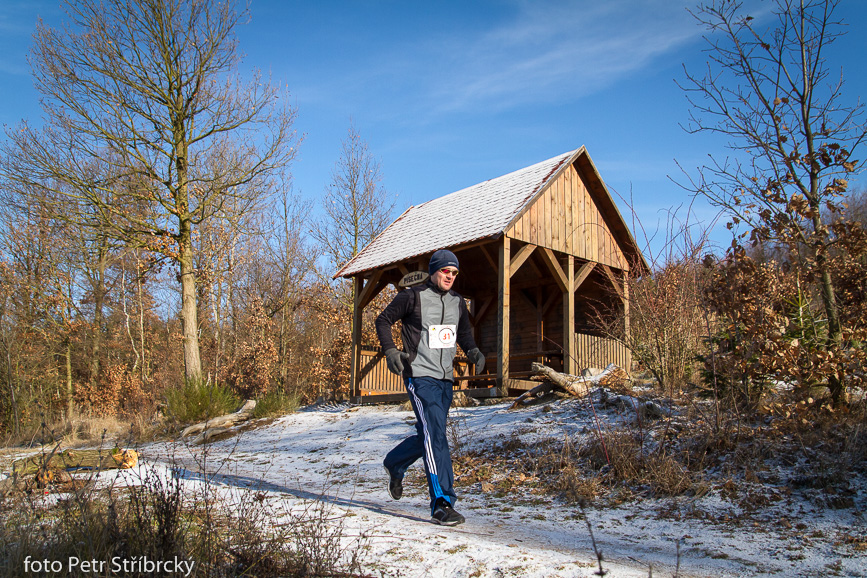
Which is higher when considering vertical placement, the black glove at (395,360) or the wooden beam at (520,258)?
the wooden beam at (520,258)

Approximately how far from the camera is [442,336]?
4.70 meters

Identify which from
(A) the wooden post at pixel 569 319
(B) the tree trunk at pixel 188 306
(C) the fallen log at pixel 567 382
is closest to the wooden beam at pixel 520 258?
(A) the wooden post at pixel 569 319

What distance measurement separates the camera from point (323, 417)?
41.3ft

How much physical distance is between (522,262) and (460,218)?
270cm

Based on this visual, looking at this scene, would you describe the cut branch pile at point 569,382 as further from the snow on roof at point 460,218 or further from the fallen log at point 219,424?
the fallen log at point 219,424

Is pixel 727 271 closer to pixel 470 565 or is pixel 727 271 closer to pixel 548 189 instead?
pixel 470 565

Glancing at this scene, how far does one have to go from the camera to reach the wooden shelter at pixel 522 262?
476 inches

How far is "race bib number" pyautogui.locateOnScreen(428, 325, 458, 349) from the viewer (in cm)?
465

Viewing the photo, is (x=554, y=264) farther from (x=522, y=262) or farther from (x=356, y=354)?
(x=356, y=354)

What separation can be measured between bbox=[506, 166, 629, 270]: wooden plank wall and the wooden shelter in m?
0.02

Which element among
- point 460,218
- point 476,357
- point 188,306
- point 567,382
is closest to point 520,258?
point 460,218

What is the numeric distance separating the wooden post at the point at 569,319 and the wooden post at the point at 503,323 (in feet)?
4.87

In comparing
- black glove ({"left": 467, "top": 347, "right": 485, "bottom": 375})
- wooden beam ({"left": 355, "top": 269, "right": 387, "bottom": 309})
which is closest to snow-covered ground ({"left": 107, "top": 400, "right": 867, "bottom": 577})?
black glove ({"left": 467, "top": 347, "right": 485, "bottom": 375})

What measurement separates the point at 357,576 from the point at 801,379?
4303 mm
